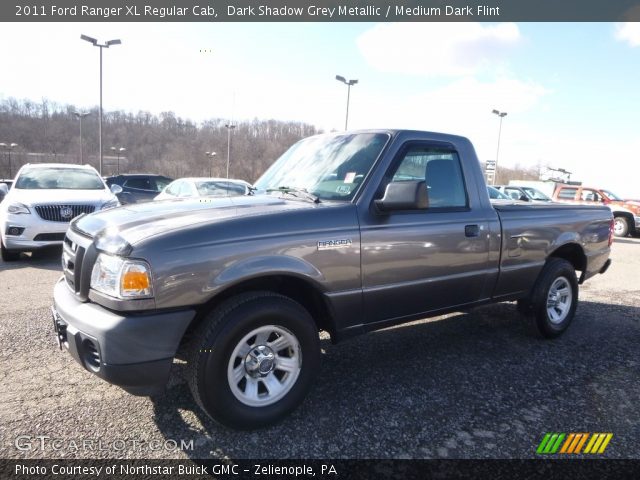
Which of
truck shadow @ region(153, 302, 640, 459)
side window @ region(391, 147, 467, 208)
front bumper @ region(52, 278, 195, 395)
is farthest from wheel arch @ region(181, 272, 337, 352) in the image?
side window @ region(391, 147, 467, 208)

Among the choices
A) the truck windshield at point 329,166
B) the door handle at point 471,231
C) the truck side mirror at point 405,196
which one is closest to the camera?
the truck side mirror at point 405,196

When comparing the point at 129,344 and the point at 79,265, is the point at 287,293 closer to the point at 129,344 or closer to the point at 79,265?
the point at 129,344

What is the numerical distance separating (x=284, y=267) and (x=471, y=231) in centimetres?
184

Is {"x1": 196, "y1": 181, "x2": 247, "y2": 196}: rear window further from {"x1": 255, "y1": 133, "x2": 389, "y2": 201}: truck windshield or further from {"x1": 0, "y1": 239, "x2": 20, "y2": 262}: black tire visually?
{"x1": 255, "y1": 133, "x2": 389, "y2": 201}: truck windshield

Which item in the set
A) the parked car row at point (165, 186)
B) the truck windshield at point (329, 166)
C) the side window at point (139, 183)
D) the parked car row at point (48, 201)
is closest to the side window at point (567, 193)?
the parked car row at point (165, 186)

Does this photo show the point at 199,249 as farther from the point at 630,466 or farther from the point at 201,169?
the point at 201,169

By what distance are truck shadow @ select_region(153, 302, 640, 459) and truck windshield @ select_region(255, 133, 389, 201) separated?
1521 millimetres

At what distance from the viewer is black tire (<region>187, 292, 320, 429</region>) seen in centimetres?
251

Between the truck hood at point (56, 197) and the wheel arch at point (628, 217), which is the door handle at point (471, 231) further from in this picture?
the wheel arch at point (628, 217)

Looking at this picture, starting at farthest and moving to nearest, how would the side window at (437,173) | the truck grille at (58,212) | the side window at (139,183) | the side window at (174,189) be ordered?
the side window at (139,183) < the side window at (174,189) < the truck grille at (58,212) < the side window at (437,173)

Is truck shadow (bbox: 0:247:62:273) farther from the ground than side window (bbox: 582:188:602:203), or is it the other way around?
side window (bbox: 582:188:602:203)

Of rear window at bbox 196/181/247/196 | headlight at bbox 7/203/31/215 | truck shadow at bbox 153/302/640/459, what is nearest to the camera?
truck shadow at bbox 153/302/640/459

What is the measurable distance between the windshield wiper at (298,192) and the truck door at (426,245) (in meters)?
0.40

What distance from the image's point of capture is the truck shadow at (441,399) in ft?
8.68
